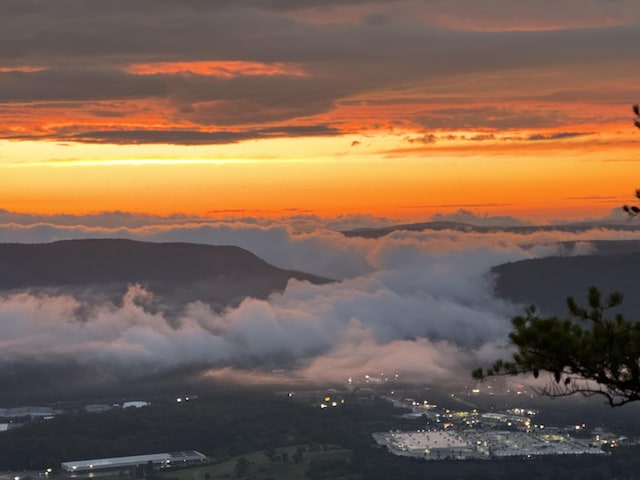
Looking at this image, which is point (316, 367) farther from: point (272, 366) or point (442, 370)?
point (442, 370)

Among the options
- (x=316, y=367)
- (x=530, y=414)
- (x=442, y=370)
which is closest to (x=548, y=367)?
(x=530, y=414)

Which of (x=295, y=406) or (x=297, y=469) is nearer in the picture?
(x=297, y=469)

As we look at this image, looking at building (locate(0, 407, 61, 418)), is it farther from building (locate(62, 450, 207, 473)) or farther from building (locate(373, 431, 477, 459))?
building (locate(373, 431, 477, 459))

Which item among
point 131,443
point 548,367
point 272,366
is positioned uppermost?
point 548,367

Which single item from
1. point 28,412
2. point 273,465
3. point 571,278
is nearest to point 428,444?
point 273,465

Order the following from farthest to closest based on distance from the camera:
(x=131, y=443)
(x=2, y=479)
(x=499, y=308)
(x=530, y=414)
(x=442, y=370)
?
(x=499, y=308) < (x=442, y=370) < (x=530, y=414) < (x=131, y=443) < (x=2, y=479)

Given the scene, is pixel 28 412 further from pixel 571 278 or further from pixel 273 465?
pixel 571 278

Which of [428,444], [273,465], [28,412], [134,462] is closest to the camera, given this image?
[273,465]

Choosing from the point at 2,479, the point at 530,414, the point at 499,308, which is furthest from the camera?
the point at 499,308
